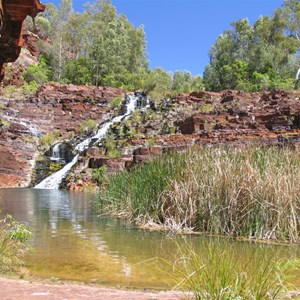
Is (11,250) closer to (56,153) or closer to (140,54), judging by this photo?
(56,153)

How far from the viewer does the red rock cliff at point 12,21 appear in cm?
536

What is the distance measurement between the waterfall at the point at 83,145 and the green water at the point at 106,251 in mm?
17405

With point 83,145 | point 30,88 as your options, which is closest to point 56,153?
point 83,145

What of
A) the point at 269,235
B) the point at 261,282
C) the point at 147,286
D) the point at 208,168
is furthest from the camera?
the point at 208,168

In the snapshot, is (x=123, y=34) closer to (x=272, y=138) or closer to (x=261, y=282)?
(x=272, y=138)

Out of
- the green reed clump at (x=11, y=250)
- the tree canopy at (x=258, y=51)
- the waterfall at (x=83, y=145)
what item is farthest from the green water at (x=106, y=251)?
the tree canopy at (x=258, y=51)

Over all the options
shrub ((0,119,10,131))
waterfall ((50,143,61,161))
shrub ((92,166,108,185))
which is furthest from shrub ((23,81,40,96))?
shrub ((92,166,108,185))

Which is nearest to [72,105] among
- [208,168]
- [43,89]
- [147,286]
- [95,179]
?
[43,89]

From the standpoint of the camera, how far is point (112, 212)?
38.6ft

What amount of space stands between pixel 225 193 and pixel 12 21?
5165 mm

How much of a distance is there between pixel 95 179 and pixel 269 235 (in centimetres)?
1868

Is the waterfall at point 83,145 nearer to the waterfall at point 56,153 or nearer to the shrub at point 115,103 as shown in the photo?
the waterfall at point 56,153

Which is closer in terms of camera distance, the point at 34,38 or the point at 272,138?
the point at 272,138

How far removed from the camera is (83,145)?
107 feet
